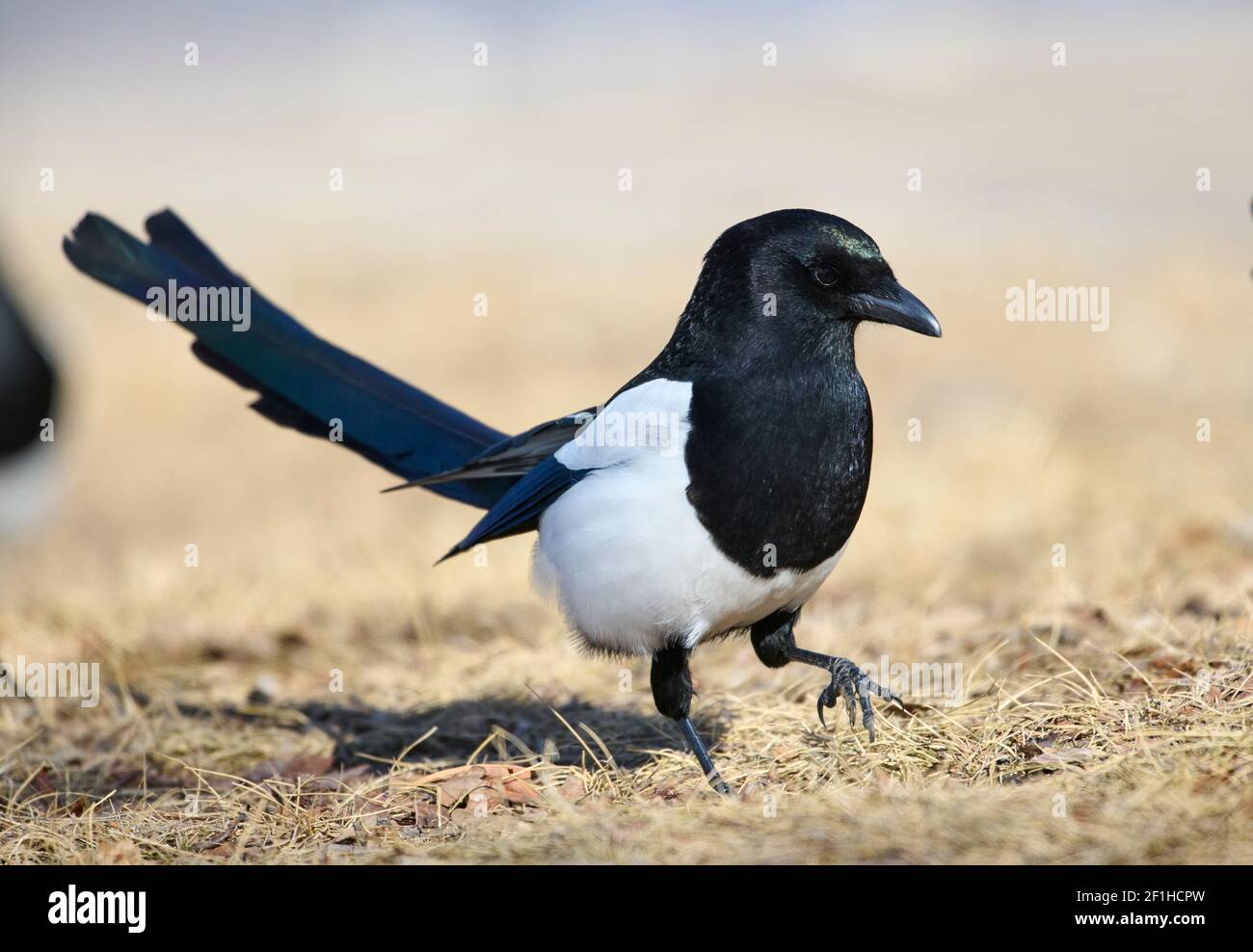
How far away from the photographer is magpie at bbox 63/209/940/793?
2.89 metres

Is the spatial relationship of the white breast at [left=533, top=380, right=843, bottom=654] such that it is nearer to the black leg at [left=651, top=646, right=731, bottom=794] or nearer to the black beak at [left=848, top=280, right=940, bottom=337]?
the black leg at [left=651, top=646, right=731, bottom=794]

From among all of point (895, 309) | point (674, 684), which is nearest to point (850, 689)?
point (674, 684)

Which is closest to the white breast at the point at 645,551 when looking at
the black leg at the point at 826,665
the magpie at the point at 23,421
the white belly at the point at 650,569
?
the white belly at the point at 650,569

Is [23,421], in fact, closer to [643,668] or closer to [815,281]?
[643,668]

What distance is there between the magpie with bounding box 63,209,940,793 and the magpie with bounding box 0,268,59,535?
5596 mm

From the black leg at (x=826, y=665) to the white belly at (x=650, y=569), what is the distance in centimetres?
14

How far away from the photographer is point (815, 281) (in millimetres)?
3051

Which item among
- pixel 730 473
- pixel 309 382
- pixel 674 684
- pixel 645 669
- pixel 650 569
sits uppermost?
pixel 309 382

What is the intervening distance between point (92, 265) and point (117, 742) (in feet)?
4.34

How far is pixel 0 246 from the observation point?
8.91 m

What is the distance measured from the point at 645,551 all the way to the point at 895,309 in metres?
0.75

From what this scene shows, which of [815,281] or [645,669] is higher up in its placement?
[815,281]

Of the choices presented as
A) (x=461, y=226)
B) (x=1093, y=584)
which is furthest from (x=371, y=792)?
(x=461, y=226)

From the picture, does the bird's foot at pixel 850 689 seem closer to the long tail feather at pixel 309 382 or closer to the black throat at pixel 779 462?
the black throat at pixel 779 462
